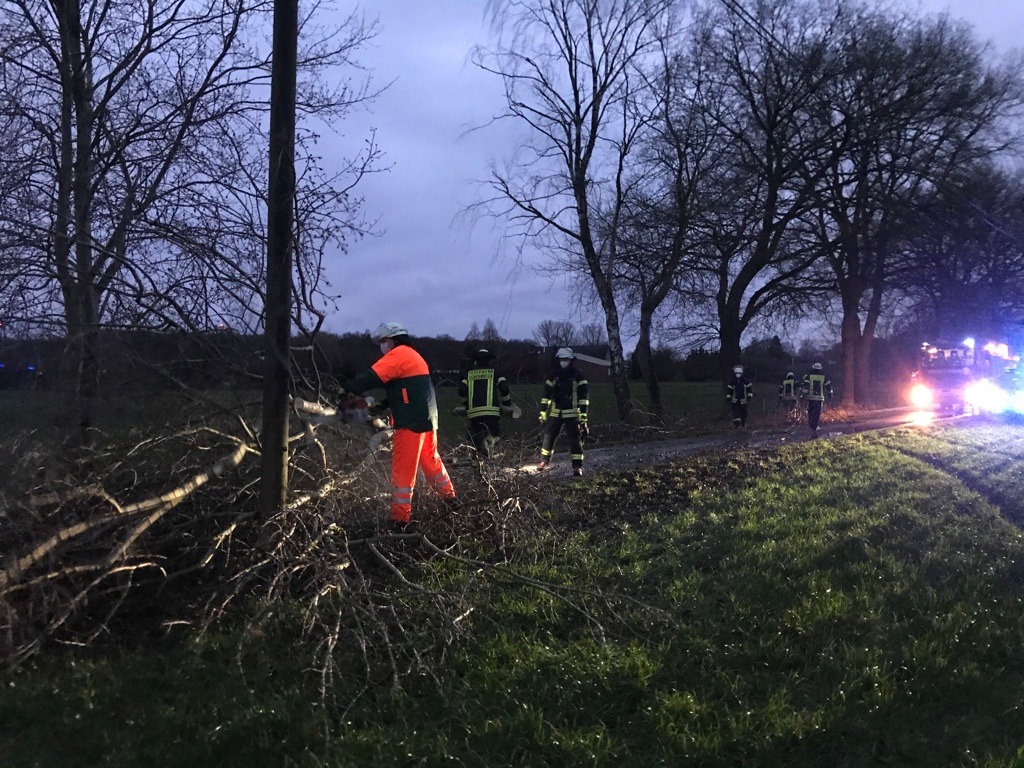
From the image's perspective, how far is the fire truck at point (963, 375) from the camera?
23.8 metres

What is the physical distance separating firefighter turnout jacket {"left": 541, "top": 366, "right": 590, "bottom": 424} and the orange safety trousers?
4.31m

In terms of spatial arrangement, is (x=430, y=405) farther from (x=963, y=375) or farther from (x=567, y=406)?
(x=963, y=375)

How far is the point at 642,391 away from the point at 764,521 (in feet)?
86.7

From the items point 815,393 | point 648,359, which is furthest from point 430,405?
point 648,359

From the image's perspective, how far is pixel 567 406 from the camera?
11.2 meters

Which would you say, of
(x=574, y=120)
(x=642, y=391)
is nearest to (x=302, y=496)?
(x=574, y=120)

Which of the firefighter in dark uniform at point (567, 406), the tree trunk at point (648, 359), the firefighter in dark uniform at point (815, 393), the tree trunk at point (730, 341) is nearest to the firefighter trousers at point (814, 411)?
the firefighter in dark uniform at point (815, 393)

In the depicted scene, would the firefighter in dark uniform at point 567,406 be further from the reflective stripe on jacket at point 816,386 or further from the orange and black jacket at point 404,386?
the reflective stripe on jacket at point 816,386

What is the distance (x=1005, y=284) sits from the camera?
27.9 meters

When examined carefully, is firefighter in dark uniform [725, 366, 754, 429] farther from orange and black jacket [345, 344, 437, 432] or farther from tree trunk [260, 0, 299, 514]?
tree trunk [260, 0, 299, 514]

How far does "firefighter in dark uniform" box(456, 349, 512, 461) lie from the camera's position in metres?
10.4

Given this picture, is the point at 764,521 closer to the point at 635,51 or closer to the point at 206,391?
the point at 206,391

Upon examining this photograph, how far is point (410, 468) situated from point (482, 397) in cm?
380

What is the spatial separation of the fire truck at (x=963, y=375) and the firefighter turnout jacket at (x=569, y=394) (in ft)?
55.6
